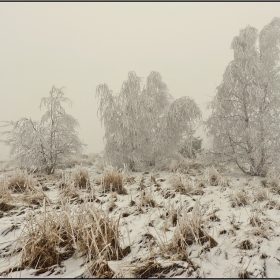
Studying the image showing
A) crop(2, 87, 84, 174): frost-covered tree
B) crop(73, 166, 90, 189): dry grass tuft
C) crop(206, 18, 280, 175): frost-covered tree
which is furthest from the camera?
crop(2, 87, 84, 174): frost-covered tree

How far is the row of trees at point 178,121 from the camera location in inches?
278

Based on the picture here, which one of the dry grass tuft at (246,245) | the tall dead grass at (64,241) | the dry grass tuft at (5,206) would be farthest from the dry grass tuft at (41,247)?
the dry grass tuft at (246,245)

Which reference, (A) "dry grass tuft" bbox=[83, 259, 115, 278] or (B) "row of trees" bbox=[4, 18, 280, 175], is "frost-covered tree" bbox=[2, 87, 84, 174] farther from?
(A) "dry grass tuft" bbox=[83, 259, 115, 278]

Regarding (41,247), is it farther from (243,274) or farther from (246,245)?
(246,245)

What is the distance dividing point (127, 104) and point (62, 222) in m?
7.70

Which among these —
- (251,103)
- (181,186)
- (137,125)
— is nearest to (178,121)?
(137,125)

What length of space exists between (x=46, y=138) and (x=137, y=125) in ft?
13.1

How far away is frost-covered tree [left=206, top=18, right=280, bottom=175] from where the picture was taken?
691 centimetres

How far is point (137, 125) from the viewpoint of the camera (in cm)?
955

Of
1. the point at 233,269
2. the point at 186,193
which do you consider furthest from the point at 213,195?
the point at 233,269

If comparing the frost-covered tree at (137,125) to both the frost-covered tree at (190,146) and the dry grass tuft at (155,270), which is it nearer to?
the frost-covered tree at (190,146)

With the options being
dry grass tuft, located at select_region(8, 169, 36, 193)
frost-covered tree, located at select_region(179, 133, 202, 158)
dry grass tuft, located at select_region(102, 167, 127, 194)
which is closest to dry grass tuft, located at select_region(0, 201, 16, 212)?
dry grass tuft, located at select_region(8, 169, 36, 193)

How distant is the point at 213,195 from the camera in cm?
460

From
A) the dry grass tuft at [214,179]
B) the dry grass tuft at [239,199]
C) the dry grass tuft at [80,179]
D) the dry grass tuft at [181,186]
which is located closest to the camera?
the dry grass tuft at [239,199]
